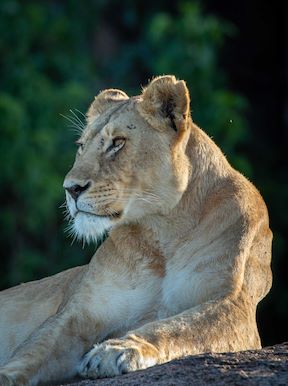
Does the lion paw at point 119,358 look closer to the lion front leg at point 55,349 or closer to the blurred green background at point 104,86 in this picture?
the lion front leg at point 55,349

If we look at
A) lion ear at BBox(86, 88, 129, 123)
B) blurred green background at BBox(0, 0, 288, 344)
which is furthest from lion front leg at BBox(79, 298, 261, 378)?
blurred green background at BBox(0, 0, 288, 344)

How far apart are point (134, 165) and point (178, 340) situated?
3.04 ft

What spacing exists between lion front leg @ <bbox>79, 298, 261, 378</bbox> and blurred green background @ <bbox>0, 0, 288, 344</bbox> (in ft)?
24.8

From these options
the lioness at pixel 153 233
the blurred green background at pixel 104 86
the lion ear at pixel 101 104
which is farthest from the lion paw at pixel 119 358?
the blurred green background at pixel 104 86

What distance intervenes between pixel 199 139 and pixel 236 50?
10.1 metres

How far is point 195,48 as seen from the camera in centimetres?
1406

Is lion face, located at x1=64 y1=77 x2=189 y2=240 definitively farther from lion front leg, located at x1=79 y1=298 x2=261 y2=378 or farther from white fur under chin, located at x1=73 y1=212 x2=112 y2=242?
lion front leg, located at x1=79 y1=298 x2=261 y2=378

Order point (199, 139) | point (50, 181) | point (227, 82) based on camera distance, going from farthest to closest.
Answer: point (227, 82), point (50, 181), point (199, 139)

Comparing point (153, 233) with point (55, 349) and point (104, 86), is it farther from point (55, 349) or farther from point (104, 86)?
point (104, 86)

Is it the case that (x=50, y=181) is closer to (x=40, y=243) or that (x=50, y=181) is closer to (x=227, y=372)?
(x=40, y=243)

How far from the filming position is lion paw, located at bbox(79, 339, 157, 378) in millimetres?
4984

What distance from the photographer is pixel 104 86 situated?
1534 centimetres

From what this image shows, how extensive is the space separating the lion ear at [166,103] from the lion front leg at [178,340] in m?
0.91

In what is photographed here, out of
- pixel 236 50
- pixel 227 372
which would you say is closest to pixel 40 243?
pixel 236 50
